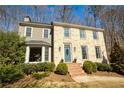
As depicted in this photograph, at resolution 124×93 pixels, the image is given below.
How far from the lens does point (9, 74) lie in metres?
9.15

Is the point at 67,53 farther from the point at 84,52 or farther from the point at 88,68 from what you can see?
the point at 88,68

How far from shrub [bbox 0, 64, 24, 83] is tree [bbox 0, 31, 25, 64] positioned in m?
0.88

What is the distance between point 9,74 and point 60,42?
24.2ft

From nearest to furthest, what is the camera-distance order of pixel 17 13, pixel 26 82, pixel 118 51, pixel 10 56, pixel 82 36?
pixel 26 82 < pixel 10 56 < pixel 118 51 < pixel 82 36 < pixel 17 13

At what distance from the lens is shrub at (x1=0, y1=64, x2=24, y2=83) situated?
8883 mm

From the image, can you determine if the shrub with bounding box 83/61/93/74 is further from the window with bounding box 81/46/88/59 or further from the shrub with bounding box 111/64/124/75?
the shrub with bounding box 111/64/124/75

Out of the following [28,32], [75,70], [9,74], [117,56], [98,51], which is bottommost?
[75,70]

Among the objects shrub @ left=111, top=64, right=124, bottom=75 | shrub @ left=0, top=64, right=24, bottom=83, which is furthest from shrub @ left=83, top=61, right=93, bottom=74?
shrub @ left=0, top=64, right=24, bottom=83

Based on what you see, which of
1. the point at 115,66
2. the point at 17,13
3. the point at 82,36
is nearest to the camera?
the point at 115,66

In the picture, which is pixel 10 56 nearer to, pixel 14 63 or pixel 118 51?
pixel 14 63

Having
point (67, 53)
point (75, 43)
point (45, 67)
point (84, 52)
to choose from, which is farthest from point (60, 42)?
point (45, 67)

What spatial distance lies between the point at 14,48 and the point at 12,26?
634 inches

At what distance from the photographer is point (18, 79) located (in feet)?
30.3

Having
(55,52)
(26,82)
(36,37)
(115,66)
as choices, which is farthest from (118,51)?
(26,82)
